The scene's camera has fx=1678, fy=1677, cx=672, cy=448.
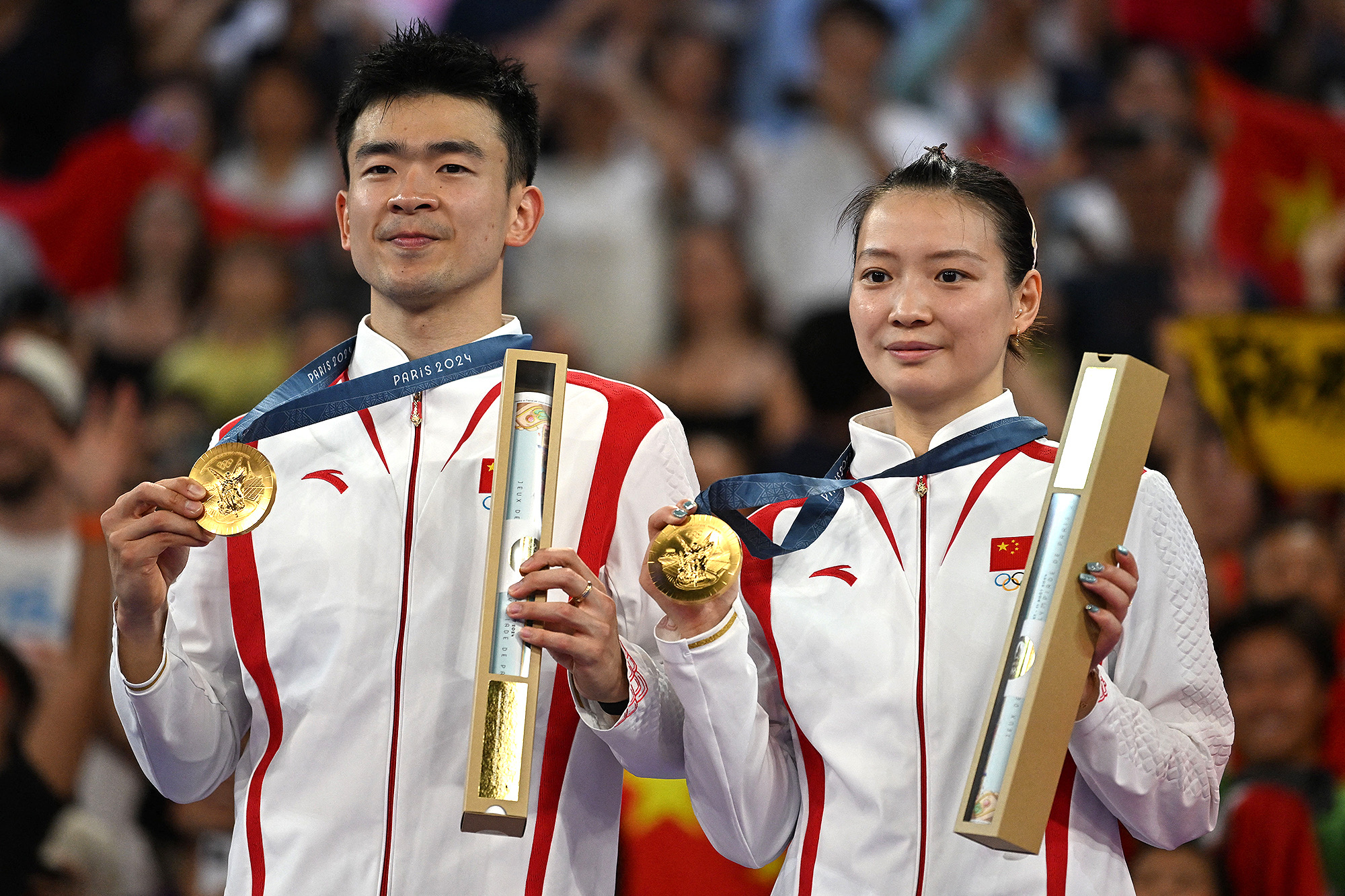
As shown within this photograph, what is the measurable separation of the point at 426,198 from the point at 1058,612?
1.43 metres

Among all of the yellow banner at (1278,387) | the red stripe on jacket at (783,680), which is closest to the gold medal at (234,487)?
the red stripe on jacket at (783,680)

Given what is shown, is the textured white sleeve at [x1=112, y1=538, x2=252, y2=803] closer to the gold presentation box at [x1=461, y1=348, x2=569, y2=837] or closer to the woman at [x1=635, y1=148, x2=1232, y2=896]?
the gold presentation box at [x1=461, y1=348, x2=569, y2=837]

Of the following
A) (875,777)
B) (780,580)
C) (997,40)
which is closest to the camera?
(875,777)

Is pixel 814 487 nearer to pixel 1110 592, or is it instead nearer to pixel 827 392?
pixel 1110 592

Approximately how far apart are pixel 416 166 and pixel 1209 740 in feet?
5.84

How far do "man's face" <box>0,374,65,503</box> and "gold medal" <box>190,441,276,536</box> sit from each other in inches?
149

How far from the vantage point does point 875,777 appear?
2863 mm

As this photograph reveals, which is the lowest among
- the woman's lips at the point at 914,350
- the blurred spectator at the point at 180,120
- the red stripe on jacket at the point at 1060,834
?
the red stripe on jacket at the point at 1060,834

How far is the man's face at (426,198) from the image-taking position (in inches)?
125

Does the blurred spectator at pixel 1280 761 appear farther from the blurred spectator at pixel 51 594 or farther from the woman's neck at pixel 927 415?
the blurred spectator at pixel 51 594

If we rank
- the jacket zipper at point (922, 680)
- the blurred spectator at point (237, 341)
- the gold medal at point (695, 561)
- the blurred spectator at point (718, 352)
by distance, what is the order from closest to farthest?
the gold medal at point (695, 561) → the jacket zipper at point (922, 680) → the blurred spectator at point (718, 352) → the blurred spectator at point (237, 341)

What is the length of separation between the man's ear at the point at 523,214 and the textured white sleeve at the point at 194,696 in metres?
0.83

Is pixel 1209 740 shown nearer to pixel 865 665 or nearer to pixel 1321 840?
pixel 865 665

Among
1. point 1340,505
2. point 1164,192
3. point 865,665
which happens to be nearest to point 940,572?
point 865,665
